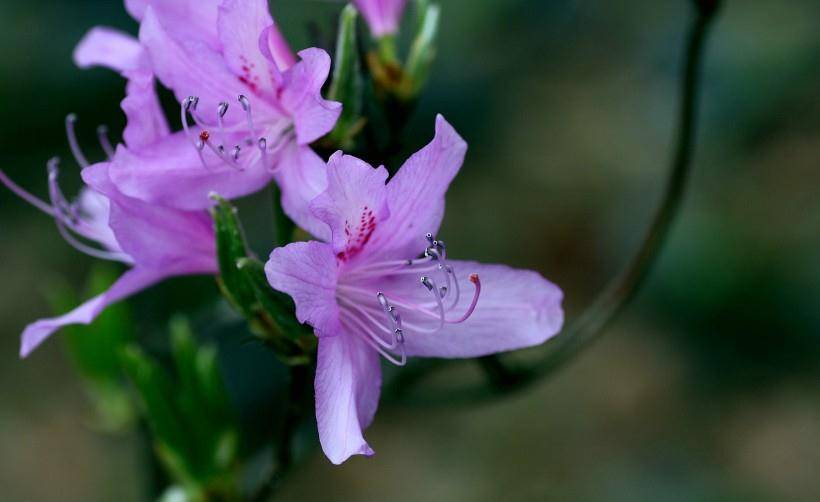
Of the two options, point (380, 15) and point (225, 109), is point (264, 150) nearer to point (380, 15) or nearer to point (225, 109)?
point (225, 109)

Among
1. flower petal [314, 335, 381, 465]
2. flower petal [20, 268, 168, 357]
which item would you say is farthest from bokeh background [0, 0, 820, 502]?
flower petal [314, 335, 381, 465]

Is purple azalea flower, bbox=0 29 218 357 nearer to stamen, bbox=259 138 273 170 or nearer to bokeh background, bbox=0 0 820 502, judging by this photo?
stamen, bbox=259 138 273 170

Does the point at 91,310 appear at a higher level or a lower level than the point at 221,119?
lower

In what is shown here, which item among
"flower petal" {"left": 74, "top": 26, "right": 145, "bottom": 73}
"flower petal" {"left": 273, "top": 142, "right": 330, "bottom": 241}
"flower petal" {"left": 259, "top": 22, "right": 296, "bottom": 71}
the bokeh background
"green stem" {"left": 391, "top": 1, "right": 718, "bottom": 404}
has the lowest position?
the bokeh background

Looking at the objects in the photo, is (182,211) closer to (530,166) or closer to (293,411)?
(293,411)

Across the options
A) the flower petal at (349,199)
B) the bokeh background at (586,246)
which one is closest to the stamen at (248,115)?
the flower petal at (349,199)

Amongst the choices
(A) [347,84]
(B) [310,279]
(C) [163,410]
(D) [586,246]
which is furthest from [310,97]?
(D) [586,246]

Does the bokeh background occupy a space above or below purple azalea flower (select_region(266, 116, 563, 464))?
below

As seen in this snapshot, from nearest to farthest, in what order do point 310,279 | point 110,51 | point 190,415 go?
point 310,279 → point 110,51 → point 190,415
